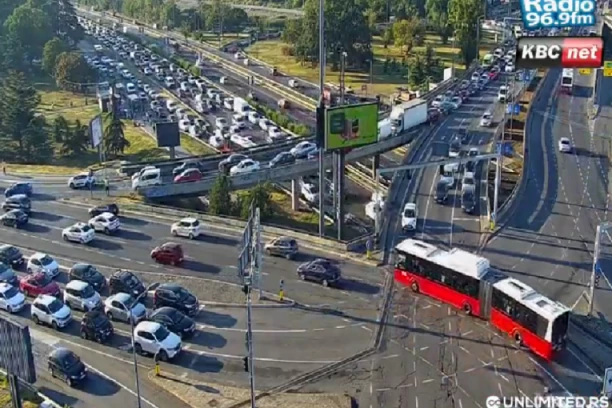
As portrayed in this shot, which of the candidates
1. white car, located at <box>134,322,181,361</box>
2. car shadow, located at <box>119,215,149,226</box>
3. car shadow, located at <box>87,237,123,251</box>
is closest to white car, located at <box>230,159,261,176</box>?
car shadow, located at <box>119,215,149,226</box>

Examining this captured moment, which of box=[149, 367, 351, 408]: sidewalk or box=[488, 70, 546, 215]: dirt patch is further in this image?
box=[488, 70, 546, 215]: dirt patch

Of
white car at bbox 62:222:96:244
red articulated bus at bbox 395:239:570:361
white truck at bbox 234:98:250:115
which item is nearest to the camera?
red articulated bus at bbox 395:239:570:361

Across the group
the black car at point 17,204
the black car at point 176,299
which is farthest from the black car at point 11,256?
the black car at point 176,299

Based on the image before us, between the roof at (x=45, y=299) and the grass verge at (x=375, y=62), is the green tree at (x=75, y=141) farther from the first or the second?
the roof at (x=45, y=299)

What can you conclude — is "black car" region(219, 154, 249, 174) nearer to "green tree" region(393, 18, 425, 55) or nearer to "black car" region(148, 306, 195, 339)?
"black car" region(148, 306, 195, 339)

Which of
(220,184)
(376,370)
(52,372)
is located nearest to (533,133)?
(220,184)

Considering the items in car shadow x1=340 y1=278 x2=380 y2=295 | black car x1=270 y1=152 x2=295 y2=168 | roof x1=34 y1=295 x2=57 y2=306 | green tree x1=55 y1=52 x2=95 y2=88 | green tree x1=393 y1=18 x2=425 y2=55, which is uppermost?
green tree x1=393 y1=18 x2=425 y2=55

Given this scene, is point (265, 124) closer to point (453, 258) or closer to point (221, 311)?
point (221, 311)
